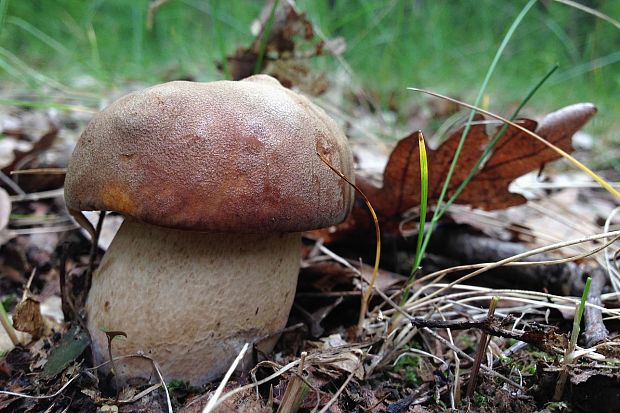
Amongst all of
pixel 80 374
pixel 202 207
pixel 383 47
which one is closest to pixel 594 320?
pixel 202 207

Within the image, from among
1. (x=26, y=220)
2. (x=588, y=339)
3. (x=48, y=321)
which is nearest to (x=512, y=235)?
(x=588, y=339)

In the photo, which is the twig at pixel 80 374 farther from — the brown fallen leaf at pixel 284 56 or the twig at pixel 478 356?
the brown fallen leaf at pixel 284 56

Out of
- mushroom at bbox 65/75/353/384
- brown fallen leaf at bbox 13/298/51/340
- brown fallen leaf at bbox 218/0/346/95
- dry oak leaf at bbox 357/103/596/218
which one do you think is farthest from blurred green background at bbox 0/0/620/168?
mushroom at bbox 65/75/353/384

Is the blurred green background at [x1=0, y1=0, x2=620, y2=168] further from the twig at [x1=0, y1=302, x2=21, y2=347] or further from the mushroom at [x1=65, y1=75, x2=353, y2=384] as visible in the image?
the mushroom at [x1=65, y1=75, x2=353, y2=384]

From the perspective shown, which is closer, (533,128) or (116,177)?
(116,177)

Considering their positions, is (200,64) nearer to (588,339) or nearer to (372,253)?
(372,253)

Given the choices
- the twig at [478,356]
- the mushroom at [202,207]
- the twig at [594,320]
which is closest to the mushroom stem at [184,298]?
the mushroom at [202,207]

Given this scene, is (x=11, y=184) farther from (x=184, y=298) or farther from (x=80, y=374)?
(x=184, y=298)
